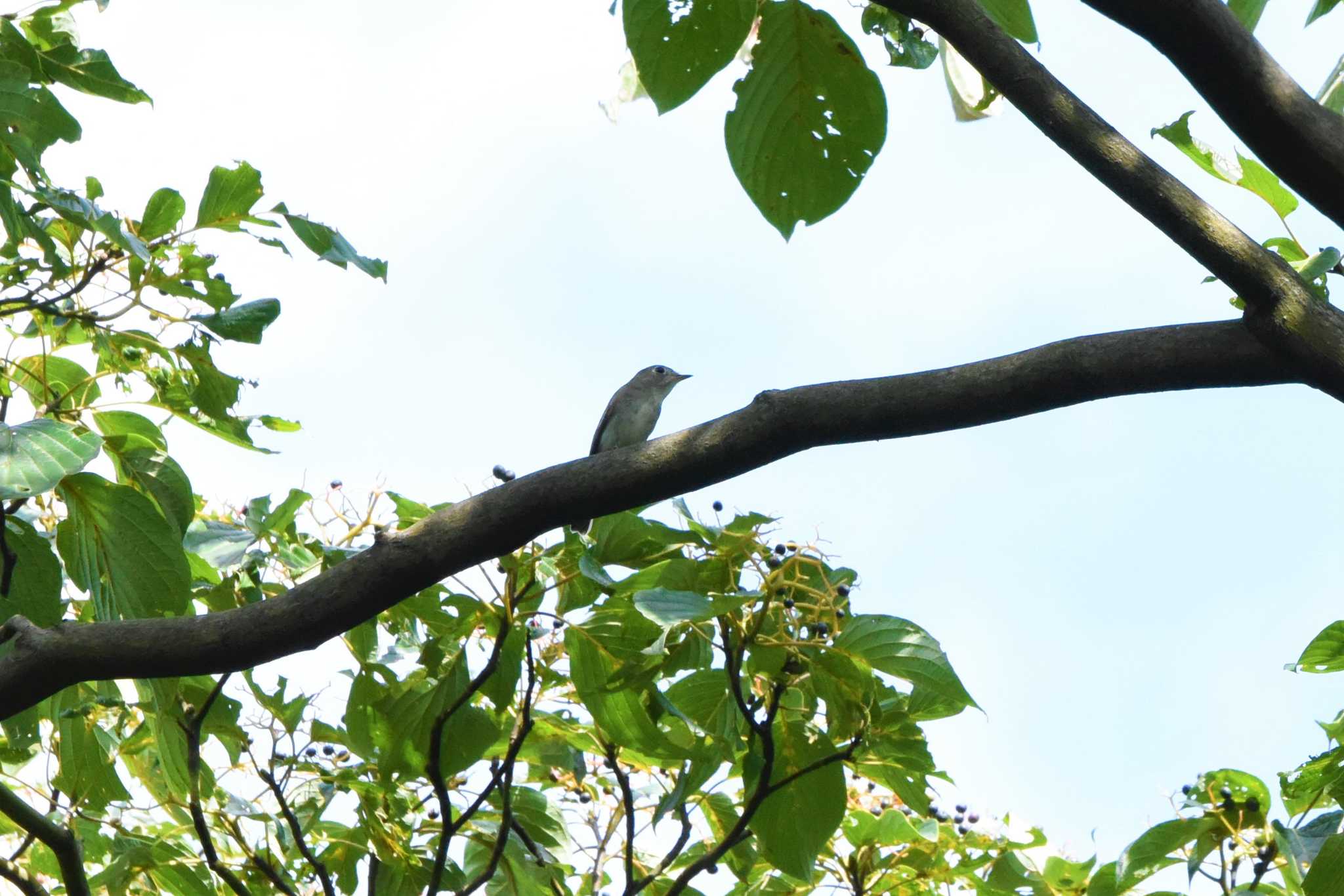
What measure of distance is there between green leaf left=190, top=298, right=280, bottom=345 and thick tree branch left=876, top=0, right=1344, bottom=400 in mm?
1948

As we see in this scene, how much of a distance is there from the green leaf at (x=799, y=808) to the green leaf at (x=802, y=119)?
1456mm

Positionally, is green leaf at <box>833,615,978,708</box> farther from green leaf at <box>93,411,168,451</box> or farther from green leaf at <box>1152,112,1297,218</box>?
green leaf at <box>93,411,168,451</box>

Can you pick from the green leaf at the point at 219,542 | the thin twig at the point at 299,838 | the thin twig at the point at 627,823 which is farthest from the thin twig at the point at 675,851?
the green leaf at the point at 219,542

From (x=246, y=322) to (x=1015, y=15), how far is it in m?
2.16

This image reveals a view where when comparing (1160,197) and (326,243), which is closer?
(1160,197)

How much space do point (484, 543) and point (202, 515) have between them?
2.35 meters

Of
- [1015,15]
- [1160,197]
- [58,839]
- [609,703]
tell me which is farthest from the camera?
[58,839]

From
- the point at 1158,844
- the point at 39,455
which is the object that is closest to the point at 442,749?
the point at 39,455

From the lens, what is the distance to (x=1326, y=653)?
112 inches

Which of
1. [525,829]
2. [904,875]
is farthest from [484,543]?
[904,875]

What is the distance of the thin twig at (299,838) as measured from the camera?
130 inches

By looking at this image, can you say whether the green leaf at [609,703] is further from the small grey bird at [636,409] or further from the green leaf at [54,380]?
the small grey bird at [636,409]

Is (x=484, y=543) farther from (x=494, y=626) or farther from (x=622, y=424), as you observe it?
(x=622, y=424)

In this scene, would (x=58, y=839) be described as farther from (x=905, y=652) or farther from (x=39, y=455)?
(x=905, y=652)
